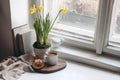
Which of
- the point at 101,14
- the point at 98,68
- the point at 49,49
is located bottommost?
the point at 98,68

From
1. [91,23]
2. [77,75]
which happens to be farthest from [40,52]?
[91,23]

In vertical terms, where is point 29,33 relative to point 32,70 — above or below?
above

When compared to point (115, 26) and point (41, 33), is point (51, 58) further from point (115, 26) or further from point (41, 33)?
point (115, 26)

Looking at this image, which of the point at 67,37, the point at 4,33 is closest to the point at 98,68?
the point at 67,37

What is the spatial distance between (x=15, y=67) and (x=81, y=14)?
56 cm

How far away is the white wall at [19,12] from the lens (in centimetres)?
130

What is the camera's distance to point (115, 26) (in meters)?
1.31

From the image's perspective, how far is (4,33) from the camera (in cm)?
137

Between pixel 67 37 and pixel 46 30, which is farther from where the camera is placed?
pixel 67 37

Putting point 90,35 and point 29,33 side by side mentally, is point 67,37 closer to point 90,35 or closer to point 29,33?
point 90,35

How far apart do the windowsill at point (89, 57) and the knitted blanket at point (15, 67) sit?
0.24 meters

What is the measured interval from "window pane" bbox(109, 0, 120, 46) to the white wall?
1.91 feet

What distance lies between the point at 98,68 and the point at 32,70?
42cm

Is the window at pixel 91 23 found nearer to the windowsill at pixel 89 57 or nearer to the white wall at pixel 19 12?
the windowsill at pixel 89 57
